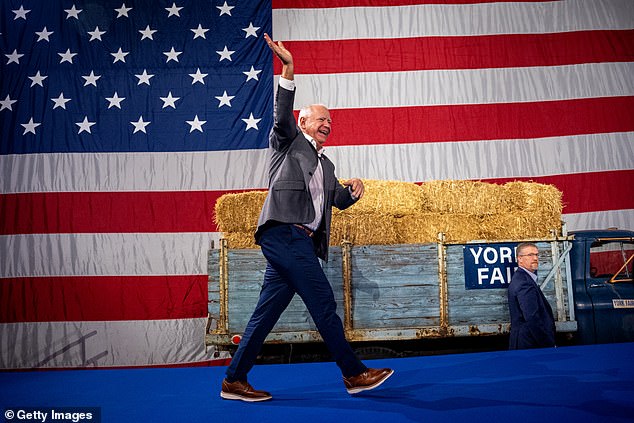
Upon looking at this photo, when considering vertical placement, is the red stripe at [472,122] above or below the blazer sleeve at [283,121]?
above

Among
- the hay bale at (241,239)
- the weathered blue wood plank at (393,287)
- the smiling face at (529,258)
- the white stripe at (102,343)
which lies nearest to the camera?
the smiling face at (529,258)

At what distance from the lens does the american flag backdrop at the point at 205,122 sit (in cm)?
707

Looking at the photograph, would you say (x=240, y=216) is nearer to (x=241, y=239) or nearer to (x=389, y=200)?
(x=241, y=239)

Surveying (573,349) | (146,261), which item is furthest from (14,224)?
(573,349)

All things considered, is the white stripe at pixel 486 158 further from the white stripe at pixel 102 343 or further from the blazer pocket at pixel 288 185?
the blazer pocket at pixel 288 185

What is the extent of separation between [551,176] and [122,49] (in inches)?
232

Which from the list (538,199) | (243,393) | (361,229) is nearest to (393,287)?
(361,229)

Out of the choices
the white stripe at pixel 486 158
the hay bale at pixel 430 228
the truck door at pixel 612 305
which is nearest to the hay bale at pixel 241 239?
the hay bale at pixel 430 228

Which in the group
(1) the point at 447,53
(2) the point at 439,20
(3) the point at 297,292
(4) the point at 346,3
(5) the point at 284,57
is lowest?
(3) the point at 297,292

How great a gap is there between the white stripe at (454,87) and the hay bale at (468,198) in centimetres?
190

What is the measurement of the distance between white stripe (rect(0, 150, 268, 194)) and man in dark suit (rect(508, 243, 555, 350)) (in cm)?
345

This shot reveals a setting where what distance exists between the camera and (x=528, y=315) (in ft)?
15.9

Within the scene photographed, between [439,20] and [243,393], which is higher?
[439,20]

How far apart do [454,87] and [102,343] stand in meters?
5.64
